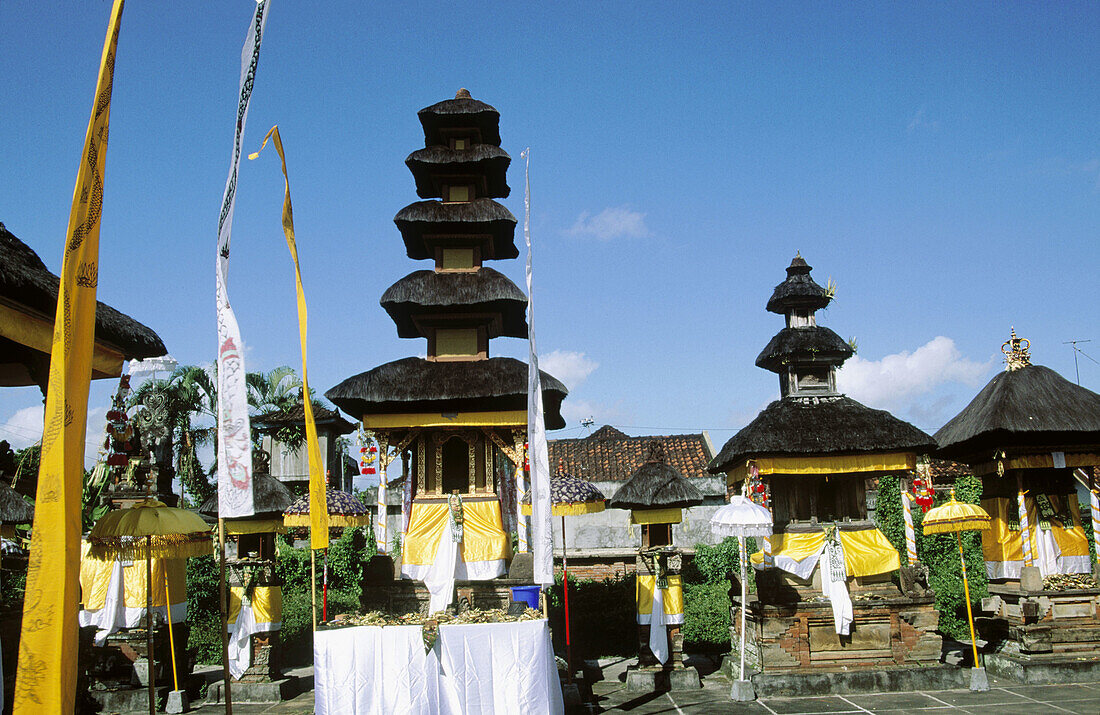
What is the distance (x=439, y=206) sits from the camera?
59.7 feet

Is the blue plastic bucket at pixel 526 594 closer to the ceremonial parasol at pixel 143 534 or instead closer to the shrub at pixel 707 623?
the ceremonial parasol at pixel 143 534

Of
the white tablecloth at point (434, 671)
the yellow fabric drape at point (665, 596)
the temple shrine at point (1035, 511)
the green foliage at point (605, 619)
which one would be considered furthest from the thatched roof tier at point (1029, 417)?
the white tablecloth at point (434, 671)

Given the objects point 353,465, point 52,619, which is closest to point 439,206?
point 52,619

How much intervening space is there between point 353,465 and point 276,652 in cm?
2277

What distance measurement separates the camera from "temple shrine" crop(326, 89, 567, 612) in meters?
15.7

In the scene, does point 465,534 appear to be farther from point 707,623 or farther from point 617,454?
point 617,454

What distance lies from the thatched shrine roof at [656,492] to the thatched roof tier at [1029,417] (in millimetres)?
5208

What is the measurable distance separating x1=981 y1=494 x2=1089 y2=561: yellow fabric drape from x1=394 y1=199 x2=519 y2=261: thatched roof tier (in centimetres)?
1158

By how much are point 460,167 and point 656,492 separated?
899cm

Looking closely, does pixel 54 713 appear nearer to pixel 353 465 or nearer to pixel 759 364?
pixel 759 364

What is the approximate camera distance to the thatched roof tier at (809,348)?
16.6m

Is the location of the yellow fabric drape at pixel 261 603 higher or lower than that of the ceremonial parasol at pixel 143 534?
lower

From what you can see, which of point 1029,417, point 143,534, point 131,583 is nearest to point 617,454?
point 1029,417

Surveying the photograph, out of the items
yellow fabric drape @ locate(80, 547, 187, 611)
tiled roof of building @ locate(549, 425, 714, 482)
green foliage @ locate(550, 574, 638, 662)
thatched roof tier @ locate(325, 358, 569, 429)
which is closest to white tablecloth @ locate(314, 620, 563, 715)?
yellow fabric drape @ locate(80, 547, 187, 611)
